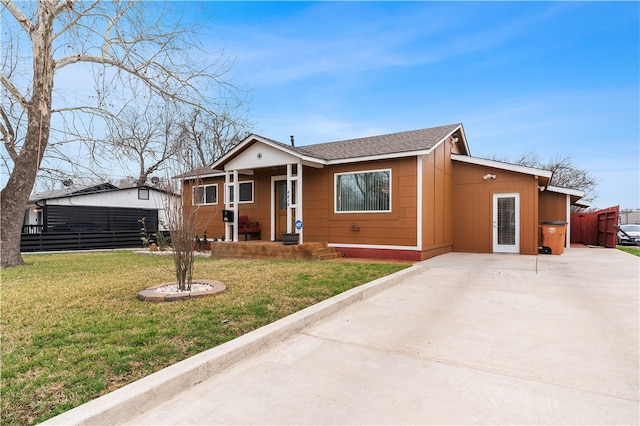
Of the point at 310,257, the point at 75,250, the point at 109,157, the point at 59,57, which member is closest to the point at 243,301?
the point at 310,257

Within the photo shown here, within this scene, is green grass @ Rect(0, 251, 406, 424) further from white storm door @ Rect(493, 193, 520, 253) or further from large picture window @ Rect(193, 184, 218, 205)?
large picture window @ Rect(193, 184, 218, 205)

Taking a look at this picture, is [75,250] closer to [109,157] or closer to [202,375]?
[109,157]

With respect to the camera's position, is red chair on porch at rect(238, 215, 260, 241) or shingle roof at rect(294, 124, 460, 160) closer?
shingle roof at rect(294, 124, 460, 160)

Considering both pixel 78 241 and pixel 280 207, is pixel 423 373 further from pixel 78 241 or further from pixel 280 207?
pixel 78 241

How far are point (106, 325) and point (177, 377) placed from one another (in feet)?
5.19

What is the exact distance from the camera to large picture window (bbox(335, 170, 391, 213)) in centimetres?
948

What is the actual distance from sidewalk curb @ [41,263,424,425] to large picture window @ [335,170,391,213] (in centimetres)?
608

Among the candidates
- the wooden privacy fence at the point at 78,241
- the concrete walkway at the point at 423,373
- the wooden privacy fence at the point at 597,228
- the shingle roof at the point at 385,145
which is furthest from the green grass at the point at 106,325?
the wooden privacy fence at the point at 597,228

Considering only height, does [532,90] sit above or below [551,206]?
above

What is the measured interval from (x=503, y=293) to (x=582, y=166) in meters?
31.5

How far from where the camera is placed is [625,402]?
213cm

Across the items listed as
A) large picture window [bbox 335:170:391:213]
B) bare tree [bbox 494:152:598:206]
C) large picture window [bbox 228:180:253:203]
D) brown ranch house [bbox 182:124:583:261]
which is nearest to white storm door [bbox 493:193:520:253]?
brown ranch house [bbox 182:124:583:261]

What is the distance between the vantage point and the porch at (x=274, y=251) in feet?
29.9

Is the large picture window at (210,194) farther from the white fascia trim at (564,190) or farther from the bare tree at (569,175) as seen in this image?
the bare tree at (569,175)
